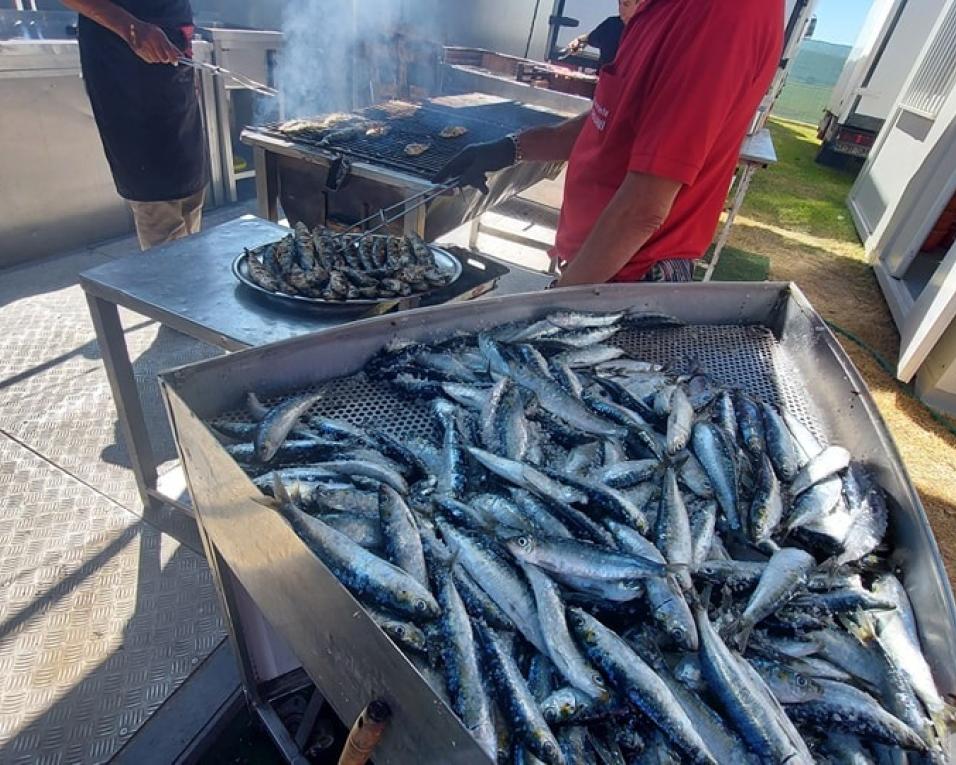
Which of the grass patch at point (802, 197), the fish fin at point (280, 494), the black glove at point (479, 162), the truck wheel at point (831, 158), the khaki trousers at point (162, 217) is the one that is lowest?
the grass patch at point (802, 197)

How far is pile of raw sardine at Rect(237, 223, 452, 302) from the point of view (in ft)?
8.63

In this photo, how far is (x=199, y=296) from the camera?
2.61m

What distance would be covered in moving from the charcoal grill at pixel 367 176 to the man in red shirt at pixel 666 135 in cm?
143

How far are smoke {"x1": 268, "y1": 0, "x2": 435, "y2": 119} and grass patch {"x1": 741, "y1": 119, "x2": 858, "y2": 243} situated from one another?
23.6 ft

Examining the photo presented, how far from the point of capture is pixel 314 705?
222 centimetres

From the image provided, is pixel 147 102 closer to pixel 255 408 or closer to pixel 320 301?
pixel 320 301

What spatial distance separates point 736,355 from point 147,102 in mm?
4373

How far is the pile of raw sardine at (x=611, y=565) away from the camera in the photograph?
1.25 m

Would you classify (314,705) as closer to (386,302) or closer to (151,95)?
(386,302)

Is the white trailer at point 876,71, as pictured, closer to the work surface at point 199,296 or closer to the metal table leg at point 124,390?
the work surface at point 199,296

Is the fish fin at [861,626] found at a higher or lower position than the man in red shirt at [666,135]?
lower

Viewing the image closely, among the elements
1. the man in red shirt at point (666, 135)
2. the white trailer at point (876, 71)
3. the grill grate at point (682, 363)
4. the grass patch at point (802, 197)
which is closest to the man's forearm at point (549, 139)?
the man in red shirt at point (666, 135)

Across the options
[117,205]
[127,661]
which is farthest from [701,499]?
[117,205]

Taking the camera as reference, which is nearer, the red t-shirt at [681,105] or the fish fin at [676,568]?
the fish fin at [676,568]
